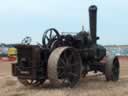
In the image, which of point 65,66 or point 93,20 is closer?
point 65,66

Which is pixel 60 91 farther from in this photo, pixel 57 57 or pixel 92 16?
pixel 92 16

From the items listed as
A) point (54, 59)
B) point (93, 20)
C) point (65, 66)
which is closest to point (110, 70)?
point (93, 20)

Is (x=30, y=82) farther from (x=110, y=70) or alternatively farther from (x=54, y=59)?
(x=110, y=70)

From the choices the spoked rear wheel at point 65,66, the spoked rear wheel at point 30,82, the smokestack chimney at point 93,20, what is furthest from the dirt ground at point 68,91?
the smokestack chimney at point 93,20

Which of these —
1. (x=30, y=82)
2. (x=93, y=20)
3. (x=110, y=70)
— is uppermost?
(x=93, y=20)

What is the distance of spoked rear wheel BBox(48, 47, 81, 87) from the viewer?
50.5 feet

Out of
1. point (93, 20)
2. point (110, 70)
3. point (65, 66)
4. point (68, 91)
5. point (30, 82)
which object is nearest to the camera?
point (68, 91)

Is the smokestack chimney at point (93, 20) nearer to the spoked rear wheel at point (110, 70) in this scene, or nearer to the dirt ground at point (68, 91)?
the spoked rear wheel at point (110, 70)

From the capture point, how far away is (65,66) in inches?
634

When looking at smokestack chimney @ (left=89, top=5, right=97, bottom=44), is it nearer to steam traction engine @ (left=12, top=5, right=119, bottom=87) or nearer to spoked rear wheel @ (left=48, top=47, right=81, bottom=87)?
steam traction engine @ (left=12, top=5, right=119, bottom=87)

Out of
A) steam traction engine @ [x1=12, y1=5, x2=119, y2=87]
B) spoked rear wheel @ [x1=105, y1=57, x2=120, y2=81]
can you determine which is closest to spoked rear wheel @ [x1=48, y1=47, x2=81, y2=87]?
steam traction engine @ [x1=12, y1=5, x2=119, y2=87]

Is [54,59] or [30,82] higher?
[54,59]

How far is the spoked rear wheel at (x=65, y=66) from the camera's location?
15391 millimetres

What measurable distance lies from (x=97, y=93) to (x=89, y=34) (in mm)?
5222
